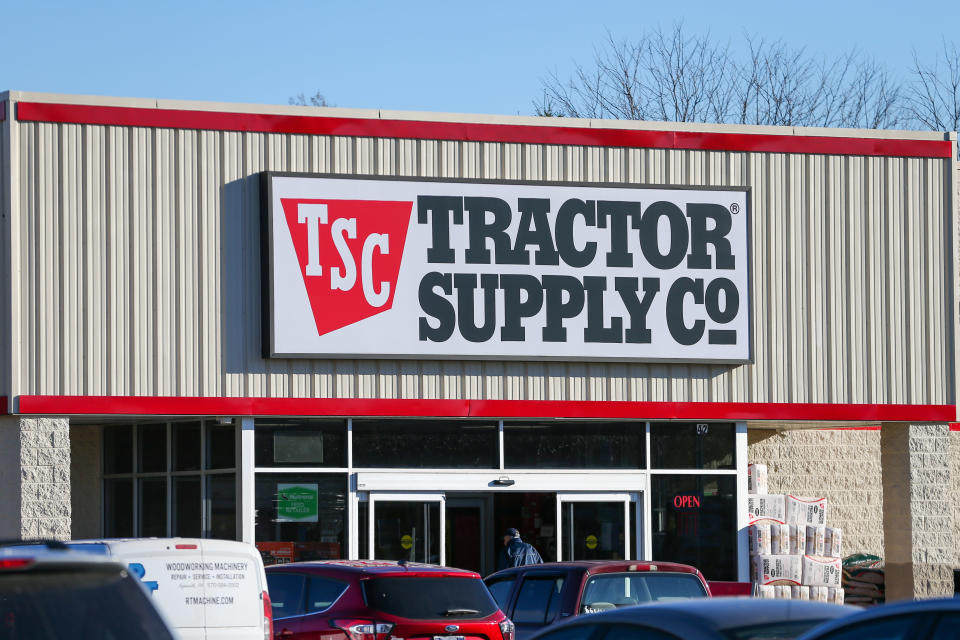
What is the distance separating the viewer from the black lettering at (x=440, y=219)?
21.2 meters

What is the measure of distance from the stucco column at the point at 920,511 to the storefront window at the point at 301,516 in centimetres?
918

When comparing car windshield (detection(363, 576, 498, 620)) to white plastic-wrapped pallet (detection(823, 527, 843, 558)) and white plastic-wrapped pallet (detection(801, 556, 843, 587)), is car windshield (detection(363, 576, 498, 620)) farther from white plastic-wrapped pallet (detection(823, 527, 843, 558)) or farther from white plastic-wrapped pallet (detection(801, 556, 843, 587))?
white plastic-wrapped pallet (detection(823, 527, 843, 558))

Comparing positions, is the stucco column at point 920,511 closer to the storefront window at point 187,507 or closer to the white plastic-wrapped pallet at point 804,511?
the white plastic-wrapped pallet at point 804,511

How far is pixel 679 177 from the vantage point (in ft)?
73.3

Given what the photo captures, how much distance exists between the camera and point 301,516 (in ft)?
67.9

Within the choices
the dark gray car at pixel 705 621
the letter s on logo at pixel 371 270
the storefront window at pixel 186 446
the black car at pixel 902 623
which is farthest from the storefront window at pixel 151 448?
the black car at pixel 902 623

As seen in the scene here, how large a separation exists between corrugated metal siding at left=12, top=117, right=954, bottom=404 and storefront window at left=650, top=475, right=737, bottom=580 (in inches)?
55.3

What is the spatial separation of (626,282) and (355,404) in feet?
15.1

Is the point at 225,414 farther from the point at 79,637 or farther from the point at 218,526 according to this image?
the point at 79,637

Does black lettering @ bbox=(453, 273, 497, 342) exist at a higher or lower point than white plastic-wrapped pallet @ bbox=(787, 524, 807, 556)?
higher

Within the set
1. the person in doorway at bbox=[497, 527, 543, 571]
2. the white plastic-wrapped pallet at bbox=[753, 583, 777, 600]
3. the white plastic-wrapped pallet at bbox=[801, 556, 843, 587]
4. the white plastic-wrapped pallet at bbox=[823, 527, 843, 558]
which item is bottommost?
the white plastic-wrapped pallet at bbox=[753, 583, 777, 600]

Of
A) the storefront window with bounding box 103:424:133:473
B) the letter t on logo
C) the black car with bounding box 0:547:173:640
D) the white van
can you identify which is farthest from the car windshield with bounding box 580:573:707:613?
the storefront window with bounding box 103:424:133:473

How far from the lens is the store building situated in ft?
65.7

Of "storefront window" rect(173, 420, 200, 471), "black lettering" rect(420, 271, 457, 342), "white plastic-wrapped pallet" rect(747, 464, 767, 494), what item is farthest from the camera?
"white plastic-wrapped pallet" rect(747, 464, 767, 494)
